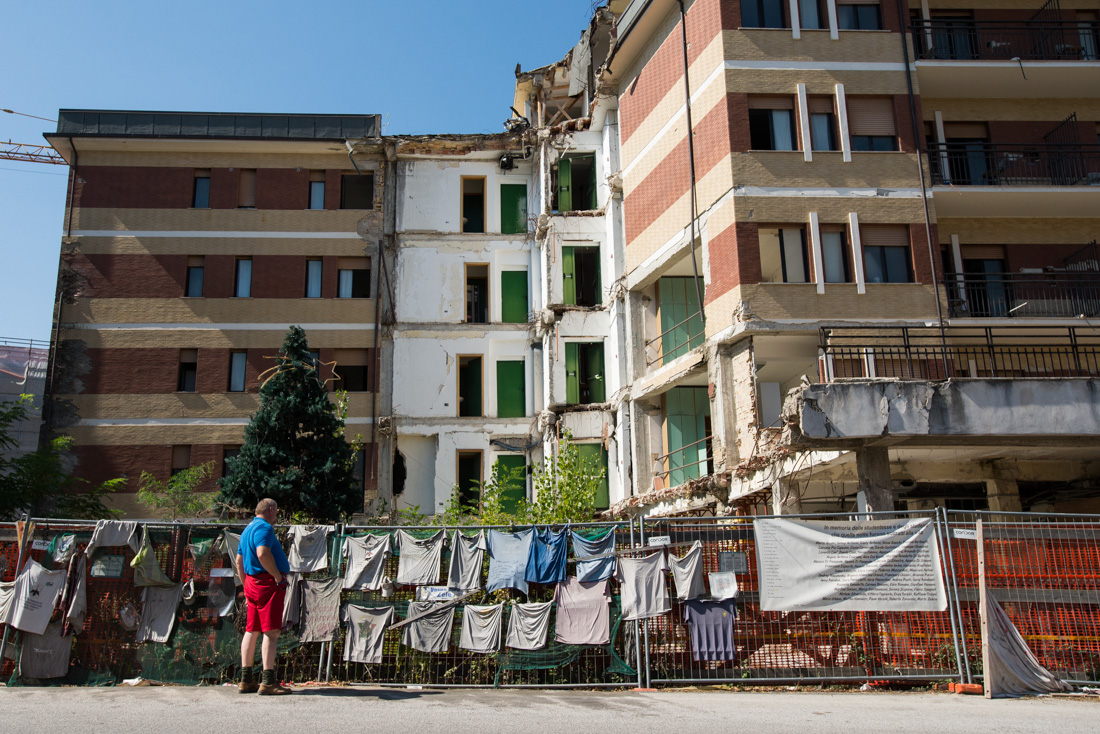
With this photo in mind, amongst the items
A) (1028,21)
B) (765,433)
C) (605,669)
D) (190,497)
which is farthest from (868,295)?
(190,497)

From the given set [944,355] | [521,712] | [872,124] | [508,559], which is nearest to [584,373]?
[872,124]

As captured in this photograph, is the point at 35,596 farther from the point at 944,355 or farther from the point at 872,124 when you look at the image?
the point at 872,124

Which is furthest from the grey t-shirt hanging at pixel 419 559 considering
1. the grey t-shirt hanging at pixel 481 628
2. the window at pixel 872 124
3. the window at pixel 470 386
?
the window at pixel 470 386

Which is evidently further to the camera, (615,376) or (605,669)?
(615,376)

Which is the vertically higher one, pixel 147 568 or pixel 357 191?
pixel 357 191

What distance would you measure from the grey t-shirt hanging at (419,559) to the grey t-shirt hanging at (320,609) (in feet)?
2.46

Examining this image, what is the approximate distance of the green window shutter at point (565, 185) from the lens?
96.2ft

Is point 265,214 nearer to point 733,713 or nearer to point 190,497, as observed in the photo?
point 190,497

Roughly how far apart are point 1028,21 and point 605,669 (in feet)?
73.1

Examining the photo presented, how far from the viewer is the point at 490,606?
33.8 ft

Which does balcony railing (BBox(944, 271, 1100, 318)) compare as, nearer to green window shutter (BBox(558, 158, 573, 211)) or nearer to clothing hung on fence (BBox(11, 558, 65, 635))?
green window shutter (BBox(558, 158, 573, 211))

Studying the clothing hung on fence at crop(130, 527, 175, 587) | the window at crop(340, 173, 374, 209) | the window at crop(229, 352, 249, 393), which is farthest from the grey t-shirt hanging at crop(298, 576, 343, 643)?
the window at crop(340, 173, 374, 209)

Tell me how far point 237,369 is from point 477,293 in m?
8.40

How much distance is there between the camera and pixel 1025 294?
75.3 feet
